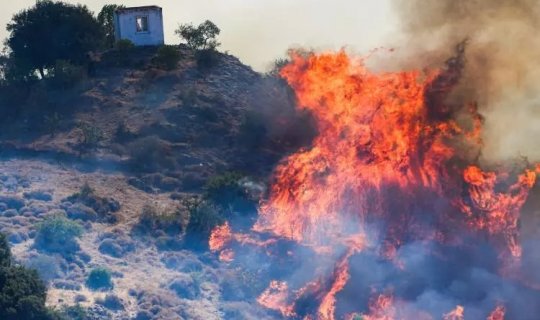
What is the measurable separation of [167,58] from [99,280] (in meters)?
29.6

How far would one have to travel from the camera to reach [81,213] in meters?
56.7

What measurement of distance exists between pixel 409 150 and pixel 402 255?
5.07m

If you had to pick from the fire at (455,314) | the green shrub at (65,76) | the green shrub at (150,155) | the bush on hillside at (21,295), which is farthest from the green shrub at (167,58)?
the fire at (455,314)

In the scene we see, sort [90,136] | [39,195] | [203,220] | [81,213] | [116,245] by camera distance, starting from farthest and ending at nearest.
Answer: [90,136]
[39,195]
[81,213]
[203,220]
[116,245]

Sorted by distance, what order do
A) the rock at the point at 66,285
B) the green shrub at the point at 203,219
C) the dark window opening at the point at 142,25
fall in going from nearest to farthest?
the rock at the point at 66,285, the green shrub at the point at 203,219, the dark window opening at the point at 142,25

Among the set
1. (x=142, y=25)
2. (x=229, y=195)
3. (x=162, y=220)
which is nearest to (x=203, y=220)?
(x=162, y=220)

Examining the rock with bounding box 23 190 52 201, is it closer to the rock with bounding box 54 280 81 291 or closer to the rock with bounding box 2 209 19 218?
the rock with bounding box 2 209 19 218

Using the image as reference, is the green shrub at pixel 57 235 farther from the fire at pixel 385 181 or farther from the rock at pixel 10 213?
the fire at pixel 385 181

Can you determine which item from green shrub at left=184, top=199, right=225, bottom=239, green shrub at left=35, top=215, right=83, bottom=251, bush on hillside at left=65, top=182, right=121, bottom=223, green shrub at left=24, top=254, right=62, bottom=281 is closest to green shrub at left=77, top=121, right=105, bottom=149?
bush on hillside at left=65, top=182, right=121, bottom=223

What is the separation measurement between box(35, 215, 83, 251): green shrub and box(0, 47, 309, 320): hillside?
228 millimetres

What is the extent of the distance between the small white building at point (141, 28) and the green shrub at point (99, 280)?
1320 inches

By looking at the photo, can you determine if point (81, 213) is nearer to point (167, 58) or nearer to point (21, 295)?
point (21, 295)

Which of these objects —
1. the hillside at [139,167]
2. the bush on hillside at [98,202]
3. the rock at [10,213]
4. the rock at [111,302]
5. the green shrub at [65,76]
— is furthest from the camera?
the green shrub at [65,76]

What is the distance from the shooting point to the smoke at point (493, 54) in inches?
2042
